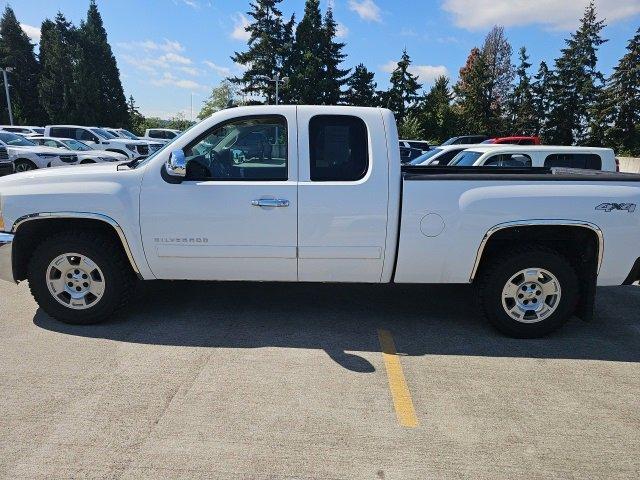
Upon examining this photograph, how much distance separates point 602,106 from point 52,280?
173 ft

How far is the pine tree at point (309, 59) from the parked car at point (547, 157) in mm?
45421

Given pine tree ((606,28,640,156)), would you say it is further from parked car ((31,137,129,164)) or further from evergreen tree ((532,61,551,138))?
parked car ((31,137,129,164))

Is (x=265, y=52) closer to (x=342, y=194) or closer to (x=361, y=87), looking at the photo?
(x=361, y=87)

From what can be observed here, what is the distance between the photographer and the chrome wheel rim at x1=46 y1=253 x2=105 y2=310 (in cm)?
440

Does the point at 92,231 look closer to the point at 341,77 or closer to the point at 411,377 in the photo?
the point at 411,377

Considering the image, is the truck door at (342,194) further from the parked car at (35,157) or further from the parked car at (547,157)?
the parked car at (35,157)

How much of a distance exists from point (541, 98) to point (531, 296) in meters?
59.5

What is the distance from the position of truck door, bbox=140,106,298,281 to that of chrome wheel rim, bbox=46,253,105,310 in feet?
2.00

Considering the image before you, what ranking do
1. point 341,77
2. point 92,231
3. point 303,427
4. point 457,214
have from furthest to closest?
point 341,77, point 92,231, point 457,214, point 303,427

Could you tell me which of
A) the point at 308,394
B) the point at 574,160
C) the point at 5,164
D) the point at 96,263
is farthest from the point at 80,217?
the point at 5,164

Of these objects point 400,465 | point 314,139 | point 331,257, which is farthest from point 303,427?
point 314,139

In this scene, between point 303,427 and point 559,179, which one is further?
point 559,179

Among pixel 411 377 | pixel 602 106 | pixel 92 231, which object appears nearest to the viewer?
pixel 411 377

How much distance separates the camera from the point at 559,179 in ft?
13.6
